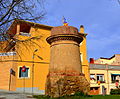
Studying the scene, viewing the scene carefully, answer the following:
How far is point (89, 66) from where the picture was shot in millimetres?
31312

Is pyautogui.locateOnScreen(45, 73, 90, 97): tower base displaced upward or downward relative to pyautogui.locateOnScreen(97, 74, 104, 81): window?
upward

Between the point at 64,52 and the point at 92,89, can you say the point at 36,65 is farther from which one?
the point at 64,52

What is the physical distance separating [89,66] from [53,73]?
71.7 ft

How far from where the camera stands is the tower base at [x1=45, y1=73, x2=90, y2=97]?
9.72m

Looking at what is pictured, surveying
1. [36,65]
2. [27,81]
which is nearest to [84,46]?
[36,65]

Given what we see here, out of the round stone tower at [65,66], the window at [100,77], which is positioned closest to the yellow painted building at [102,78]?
the window at [100,77]

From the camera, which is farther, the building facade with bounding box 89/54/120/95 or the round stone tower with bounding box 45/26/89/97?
the building facade with bounding box 89/54/120/95

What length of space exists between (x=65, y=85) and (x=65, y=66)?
4.10ft

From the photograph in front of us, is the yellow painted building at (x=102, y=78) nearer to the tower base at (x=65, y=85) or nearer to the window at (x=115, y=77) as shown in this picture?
the window at (x=115, y=77)

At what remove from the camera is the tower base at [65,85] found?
9.72m

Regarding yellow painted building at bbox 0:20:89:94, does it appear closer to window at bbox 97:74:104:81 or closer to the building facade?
the building facade

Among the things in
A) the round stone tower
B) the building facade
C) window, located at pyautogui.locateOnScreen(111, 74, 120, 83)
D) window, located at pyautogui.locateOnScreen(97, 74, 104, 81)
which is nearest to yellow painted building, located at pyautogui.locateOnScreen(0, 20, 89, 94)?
the building facade

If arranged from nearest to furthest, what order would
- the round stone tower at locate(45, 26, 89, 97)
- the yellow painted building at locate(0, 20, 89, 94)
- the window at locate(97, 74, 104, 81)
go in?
the round stone tower at locate(45, 26, 89, 97), the yellow painted building at locate(0, 20, 89, 94), the window at locate(97, 74, 104, 81)

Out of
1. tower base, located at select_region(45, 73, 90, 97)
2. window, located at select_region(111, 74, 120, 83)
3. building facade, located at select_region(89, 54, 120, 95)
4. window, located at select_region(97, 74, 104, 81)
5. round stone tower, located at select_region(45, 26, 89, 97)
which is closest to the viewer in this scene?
tower base, located at select_region(45, 73, 90, 97)
